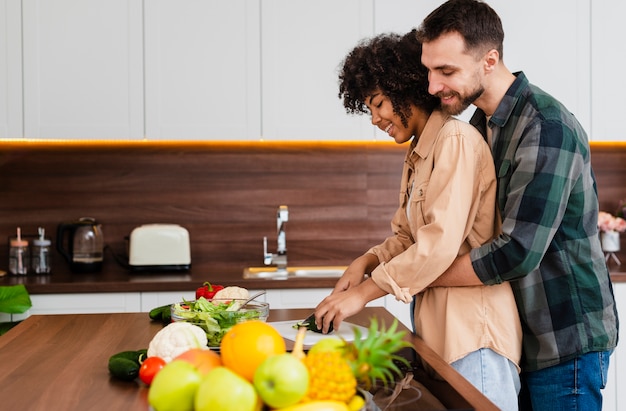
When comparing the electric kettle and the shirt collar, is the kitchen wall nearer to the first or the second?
the electric kettle

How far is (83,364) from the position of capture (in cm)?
152

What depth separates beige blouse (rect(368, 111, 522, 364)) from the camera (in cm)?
163

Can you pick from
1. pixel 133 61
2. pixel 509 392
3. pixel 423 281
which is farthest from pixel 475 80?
pixel 133 61

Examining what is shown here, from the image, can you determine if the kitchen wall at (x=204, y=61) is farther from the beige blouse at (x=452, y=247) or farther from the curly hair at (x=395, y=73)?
the beige blouse at (x=452, y=247)

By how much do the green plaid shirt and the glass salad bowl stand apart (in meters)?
0.54

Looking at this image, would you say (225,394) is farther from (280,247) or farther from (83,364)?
(280,247)

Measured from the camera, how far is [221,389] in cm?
89

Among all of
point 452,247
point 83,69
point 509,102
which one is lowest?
point 452,247

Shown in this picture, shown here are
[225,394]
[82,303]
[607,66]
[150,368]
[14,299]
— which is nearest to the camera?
[225,394]

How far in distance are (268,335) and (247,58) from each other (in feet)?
8.13

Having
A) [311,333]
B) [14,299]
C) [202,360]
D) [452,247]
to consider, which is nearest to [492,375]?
[452,247]

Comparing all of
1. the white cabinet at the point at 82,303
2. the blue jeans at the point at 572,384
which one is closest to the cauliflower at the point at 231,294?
the blue jeans at the point at 572,384

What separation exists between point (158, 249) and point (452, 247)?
200 cm

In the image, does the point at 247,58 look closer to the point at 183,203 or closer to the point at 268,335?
the point at 183,203
